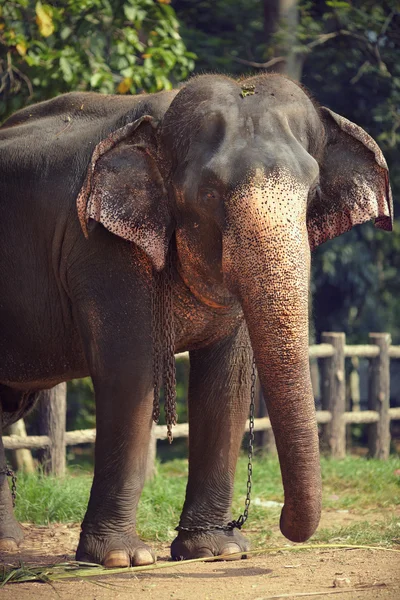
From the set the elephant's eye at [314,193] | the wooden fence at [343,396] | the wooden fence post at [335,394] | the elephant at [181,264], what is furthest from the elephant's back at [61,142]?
the wooden fence post at [335,394]

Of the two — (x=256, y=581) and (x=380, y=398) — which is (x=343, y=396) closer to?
(x=380, y=398)

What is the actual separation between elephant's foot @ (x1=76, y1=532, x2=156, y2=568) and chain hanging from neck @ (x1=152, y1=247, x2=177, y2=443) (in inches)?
20.6

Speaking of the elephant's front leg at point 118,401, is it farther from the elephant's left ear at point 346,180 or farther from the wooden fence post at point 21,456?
the wooden fence post at point 21,456

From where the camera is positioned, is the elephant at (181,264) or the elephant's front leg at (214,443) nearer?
the elephant at (181,264)

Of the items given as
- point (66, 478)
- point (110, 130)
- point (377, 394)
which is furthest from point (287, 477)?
point (377, 394)

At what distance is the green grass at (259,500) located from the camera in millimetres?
6332

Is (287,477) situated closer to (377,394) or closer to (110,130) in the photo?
(110,130)

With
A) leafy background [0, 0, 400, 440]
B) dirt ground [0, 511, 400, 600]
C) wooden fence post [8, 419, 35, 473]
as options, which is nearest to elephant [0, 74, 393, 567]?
dirt ground [0, 511, 400, 600]

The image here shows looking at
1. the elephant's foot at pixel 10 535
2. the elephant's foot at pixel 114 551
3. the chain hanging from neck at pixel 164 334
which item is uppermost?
the chain hanging from neck at pixel 164 334

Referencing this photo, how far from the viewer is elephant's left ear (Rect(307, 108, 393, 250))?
5.54 metres

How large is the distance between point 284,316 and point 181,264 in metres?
0.87

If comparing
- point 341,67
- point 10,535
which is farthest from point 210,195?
point 341,67

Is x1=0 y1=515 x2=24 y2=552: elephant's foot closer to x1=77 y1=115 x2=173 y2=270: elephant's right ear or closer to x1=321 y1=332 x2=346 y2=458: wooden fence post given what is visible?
x1=77 y1=115 x2=173 y2=270: elephant's right ear

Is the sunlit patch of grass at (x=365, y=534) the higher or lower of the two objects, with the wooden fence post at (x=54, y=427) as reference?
higher
